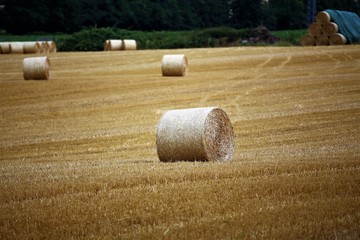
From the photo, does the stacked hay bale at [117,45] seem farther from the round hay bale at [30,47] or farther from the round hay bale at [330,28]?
the round hay bale at [330,28]

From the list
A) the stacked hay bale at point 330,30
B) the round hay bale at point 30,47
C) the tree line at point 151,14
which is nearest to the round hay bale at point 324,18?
the stacked hay bale at point 330,30

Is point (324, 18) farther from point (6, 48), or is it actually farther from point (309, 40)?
point (6, 48)

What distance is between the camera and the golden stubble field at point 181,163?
6836mm

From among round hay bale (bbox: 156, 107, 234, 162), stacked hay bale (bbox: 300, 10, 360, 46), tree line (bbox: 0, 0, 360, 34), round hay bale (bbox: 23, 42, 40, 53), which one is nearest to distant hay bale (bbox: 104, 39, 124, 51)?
round hay bale (bbox: 23, 42, 40, 53)

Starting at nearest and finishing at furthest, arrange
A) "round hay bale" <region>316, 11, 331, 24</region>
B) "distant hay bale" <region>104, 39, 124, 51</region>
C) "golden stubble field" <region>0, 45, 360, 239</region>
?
"golden stubble field" <region>0, 45, 360, 239</region>, "round hay bale" <region>316, 11, 331, 24</region>, "distant hay bale" <region>104, 39, 124, 51</region>

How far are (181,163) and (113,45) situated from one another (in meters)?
39.3

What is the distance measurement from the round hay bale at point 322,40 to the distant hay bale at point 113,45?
15.4 meters

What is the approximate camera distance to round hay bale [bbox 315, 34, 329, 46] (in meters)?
44.2

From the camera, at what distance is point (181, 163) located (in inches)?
436

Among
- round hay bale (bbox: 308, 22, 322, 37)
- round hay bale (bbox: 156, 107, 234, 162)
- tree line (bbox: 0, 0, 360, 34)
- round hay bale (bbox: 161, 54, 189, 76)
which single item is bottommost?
tree line (bbox: 0, 0, 360, 34)

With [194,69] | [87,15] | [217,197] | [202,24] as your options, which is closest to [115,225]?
[217,197]

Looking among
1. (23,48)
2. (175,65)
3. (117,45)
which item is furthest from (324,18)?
(23,48)

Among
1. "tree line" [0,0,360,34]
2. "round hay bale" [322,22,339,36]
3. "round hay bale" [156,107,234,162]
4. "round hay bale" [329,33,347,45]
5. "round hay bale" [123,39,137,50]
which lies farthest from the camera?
"tree line" [0,0,360,34]

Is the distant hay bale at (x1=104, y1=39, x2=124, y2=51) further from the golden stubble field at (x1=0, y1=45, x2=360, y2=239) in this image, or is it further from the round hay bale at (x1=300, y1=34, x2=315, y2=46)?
the round hay bale at (x1=300, y1=34, x2=315, y2=46)
